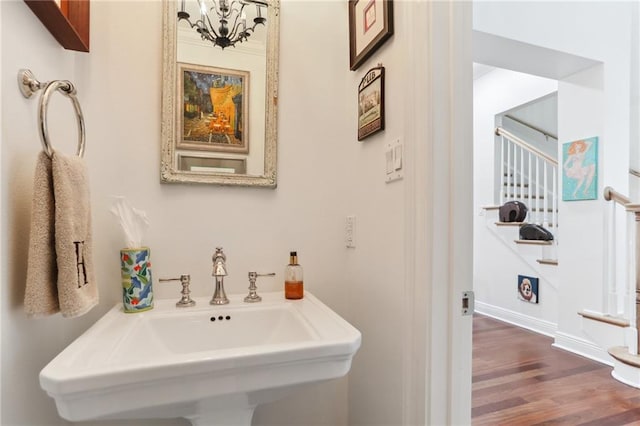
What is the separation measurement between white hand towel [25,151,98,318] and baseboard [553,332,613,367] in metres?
3.22

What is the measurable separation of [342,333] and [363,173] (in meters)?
0.64

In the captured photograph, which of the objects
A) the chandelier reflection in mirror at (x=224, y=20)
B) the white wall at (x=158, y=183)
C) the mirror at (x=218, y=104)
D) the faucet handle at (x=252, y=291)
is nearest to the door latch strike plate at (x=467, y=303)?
the white wall at (x=158, y=183)

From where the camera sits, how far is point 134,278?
105cm

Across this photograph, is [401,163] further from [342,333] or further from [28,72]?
[28,72]

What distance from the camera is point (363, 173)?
4.16 feet

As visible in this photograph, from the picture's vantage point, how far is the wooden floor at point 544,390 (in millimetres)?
1771

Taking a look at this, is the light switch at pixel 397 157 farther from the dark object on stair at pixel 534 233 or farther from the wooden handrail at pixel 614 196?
the dark object on stair at pixel 534 233

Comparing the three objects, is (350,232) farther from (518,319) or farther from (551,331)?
(518,319)

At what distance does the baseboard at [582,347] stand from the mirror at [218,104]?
Answer: 9.16 ft

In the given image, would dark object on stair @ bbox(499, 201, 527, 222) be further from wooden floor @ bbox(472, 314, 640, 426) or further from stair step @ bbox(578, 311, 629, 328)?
wooden floor @ bbox(472, 314, 640, 426)

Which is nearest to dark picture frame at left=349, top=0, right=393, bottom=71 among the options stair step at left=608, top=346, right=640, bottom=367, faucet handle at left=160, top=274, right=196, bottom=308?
faucet handle at left=160, top=274, right=196, bottom=308

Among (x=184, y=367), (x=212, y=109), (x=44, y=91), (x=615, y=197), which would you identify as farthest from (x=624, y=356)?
(x=44, y=91)

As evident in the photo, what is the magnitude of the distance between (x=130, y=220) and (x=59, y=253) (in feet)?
1.13

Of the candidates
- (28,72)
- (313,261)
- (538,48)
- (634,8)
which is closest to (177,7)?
(28,72)
